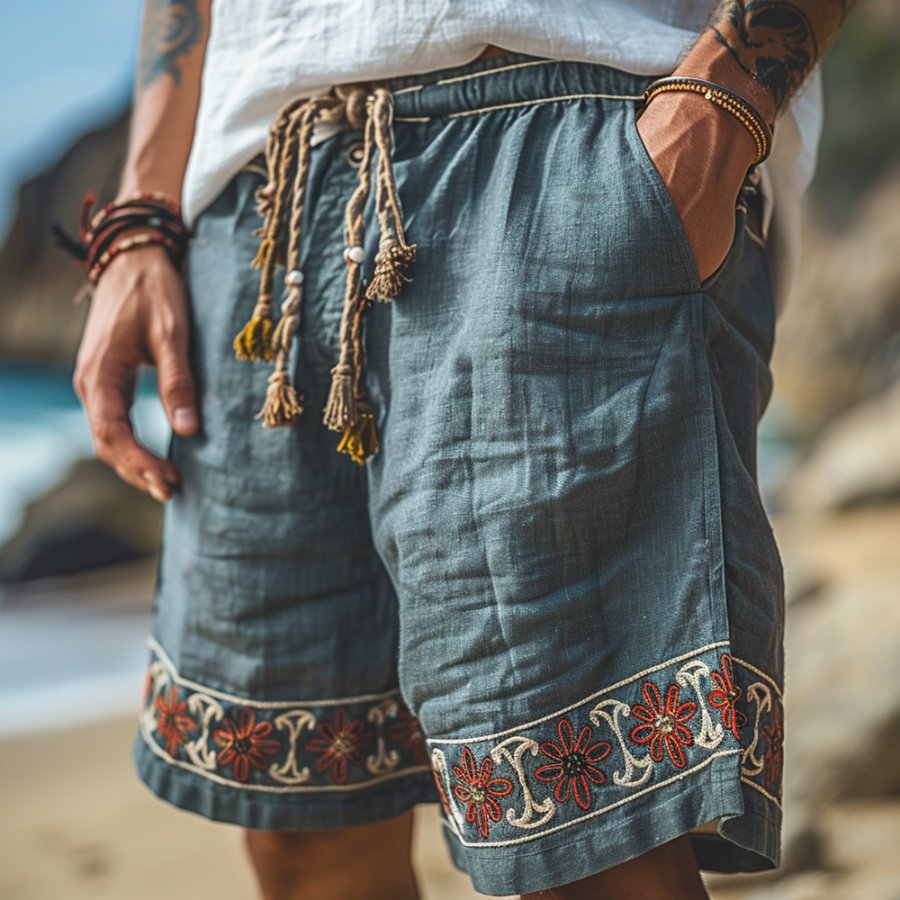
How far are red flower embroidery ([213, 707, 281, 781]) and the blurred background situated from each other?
25.7 inches

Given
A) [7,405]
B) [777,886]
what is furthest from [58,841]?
[7,405]

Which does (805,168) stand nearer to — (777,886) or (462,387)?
(462,387)

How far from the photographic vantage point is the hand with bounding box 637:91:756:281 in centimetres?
76

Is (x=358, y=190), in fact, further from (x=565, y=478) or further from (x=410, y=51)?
(x=565, y=478)

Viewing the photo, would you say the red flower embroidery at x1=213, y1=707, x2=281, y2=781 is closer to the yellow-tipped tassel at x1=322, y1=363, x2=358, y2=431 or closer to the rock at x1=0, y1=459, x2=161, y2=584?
the yellow-tipped tassel at x1=322, y1=363, x2=358, y2=431

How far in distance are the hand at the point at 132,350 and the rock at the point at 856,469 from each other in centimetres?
394

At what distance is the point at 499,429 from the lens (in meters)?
0.79

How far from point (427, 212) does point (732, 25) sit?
9.8 inches

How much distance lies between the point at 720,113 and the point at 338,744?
588mm

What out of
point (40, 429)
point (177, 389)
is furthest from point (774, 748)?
point (40, 429)

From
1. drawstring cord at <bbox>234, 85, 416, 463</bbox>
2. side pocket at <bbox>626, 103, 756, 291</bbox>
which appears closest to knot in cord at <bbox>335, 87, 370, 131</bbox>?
drawstring cord at <bbox>234, 85, 416, 463</bbox>

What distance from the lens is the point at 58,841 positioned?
7.58ft

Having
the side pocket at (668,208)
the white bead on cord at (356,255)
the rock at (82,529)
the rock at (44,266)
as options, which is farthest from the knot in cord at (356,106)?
the rock at (44,266)

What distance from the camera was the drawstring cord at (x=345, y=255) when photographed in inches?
33.5
